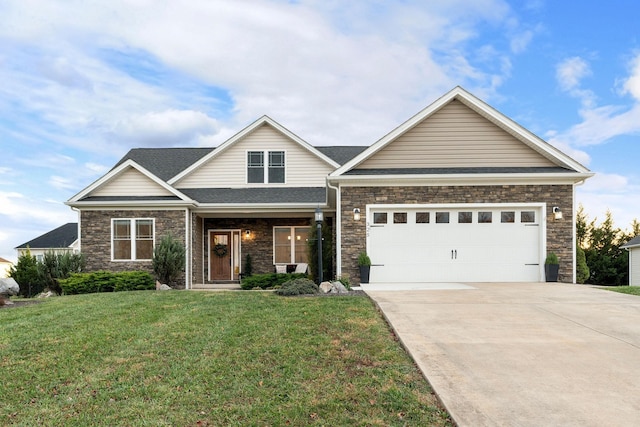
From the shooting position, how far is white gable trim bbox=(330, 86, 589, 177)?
41.7 ft

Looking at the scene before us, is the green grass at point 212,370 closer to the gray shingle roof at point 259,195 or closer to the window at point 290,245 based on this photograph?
the gray shingle roof at point 259,195

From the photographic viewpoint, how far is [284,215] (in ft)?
57.2

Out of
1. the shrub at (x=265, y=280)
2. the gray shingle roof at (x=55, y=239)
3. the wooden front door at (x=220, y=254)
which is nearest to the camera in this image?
the shrub at (x=265, y=280)

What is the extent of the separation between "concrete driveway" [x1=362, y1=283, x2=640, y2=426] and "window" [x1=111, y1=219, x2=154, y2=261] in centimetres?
962

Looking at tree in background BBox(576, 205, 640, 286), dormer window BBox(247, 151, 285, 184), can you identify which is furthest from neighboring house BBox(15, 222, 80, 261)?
tree in background BBox(576, 205, 640, 286)

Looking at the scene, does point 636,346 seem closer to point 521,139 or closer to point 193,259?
point 521,139

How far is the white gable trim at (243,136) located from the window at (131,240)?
2.72 metres

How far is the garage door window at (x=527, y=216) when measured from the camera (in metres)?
12.7

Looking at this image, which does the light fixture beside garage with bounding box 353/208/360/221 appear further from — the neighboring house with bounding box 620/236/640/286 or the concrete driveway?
the neighboring house with bounding box 620/236/640/286

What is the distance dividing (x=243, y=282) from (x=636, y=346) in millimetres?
12573

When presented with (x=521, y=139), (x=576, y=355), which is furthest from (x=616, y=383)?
(x=521, y=139)

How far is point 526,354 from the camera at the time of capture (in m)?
5.34

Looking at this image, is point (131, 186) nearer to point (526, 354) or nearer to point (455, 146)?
point (455, 146)

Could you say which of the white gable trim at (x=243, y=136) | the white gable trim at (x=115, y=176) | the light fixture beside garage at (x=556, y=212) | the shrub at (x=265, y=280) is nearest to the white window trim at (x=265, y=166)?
the white gable trim at (x=243, y=136)
